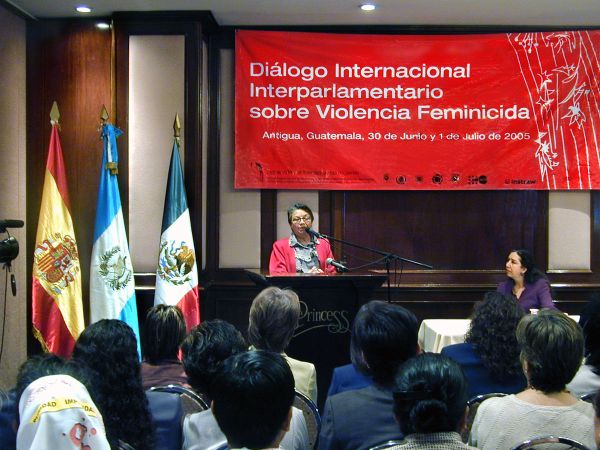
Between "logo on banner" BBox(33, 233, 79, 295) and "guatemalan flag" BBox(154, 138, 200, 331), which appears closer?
"logo on banner" BBox(33, 233, 79, 295)

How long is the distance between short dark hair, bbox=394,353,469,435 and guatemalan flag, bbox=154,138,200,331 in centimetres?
379

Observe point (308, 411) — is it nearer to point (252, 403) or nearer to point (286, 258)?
point (252, 403)

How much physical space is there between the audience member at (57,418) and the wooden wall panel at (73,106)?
4318mm

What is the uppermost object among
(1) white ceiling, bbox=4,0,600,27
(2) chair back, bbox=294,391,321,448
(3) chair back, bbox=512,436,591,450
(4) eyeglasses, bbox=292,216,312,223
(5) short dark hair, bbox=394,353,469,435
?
(1) white ceiling, bbox=4,0,600,27

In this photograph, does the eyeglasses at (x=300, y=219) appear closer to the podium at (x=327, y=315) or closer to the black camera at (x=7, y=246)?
the podium at (x=327, y=315)

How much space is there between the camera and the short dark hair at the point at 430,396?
1.68 m

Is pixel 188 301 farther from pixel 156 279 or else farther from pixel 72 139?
pixel 72 139

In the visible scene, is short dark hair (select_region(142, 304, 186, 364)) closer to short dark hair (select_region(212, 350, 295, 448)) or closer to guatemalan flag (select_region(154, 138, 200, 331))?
short dark hair (select_region(212, 350, 295, 448))

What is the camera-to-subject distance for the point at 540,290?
520 centimetres

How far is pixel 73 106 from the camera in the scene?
577cm

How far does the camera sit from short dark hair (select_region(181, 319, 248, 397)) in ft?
8.08

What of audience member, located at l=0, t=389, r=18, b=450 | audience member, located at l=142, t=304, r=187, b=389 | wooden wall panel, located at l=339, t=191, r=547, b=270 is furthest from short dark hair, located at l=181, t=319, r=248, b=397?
wooden wall panel, located at l=339, t=191, r=547, b=270

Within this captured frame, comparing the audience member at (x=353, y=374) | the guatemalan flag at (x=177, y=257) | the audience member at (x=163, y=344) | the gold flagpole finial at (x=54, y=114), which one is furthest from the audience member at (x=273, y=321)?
the gold flagpole finial at (x=54, y=114)

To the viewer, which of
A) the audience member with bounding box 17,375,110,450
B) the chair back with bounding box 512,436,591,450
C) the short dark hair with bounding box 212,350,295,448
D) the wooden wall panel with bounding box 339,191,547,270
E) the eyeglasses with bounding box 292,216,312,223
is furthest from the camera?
the wooden wall panel with bounding box 339,191,547,270
